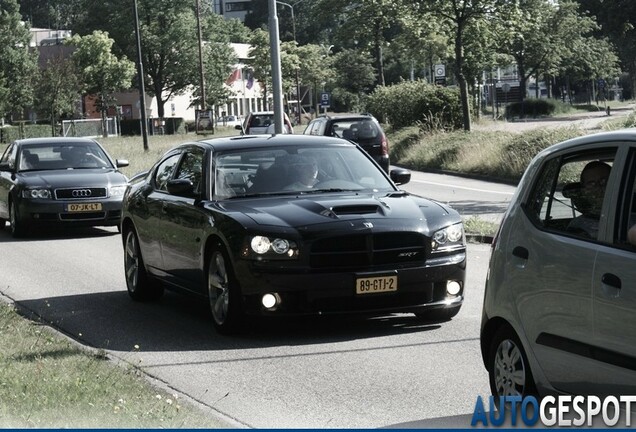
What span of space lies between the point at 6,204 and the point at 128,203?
839cm

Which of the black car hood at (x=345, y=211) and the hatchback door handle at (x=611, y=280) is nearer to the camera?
the hatchback door handle at (x=611, y=280)

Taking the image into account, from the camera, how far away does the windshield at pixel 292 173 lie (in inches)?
443

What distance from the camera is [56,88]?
81.2 metres

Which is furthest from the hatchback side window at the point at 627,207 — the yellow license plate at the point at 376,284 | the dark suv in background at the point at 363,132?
the dark suv in background at the point at 363,132

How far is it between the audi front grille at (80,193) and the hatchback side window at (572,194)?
1390 cm

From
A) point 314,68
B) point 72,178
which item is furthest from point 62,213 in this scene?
point 314,68

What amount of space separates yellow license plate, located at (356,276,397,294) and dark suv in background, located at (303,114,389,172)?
21084mm

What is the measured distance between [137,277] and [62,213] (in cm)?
761

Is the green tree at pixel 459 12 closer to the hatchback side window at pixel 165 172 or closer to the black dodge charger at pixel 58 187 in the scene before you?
the black dodge charger at pixel 58 187


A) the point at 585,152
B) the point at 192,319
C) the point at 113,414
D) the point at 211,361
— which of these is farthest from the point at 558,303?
the point at 192,319

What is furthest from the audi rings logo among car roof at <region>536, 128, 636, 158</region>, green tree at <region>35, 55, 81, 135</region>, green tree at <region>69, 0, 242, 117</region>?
green tree at <region>69, 0, 242, 117</region>

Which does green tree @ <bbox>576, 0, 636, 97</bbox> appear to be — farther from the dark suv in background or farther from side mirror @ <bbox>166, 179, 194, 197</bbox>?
side mirror @ <bbox>166, 179, 194, 197</bbox>

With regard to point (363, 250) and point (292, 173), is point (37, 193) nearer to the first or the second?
point (292, 173)

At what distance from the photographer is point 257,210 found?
10.5 metres
